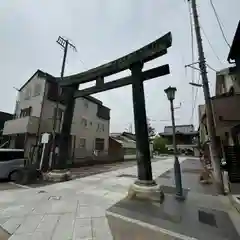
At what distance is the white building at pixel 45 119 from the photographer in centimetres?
1466

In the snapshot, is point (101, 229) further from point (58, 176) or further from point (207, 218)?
point (58, 176)

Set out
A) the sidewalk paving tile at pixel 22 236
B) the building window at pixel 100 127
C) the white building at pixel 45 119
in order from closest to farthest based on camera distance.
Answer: the sidewalk paving tile at pixel 22 236 < the white building at pixel 45 119 < the building window at pixel 100 127

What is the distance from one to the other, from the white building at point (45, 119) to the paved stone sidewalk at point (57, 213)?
20.3 feet

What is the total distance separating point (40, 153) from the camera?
36.6 ft

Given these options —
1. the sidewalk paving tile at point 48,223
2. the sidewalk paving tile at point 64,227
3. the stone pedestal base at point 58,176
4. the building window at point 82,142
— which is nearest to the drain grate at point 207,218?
the sidewalk paving tile at point 64,227

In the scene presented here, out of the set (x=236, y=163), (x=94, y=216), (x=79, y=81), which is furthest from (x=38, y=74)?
(x=236, y=163)

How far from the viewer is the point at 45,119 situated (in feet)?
50.3

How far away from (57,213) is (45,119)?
1194cm

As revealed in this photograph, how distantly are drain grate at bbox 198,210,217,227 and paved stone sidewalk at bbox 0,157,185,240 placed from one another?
221cm

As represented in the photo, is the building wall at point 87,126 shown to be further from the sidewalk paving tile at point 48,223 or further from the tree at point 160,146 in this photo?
the tree at point 160,146

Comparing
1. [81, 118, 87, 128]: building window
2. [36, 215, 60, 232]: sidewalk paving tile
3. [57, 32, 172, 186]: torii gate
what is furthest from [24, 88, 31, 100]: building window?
[36, 215, 60, 232]: sidewalk paving tile

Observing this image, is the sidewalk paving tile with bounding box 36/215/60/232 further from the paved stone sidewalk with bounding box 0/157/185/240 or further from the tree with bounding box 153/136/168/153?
the tree with bounding box 153/136/168/153

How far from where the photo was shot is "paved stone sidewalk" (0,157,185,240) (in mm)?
3654

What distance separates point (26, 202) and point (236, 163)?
9179 millimetres
